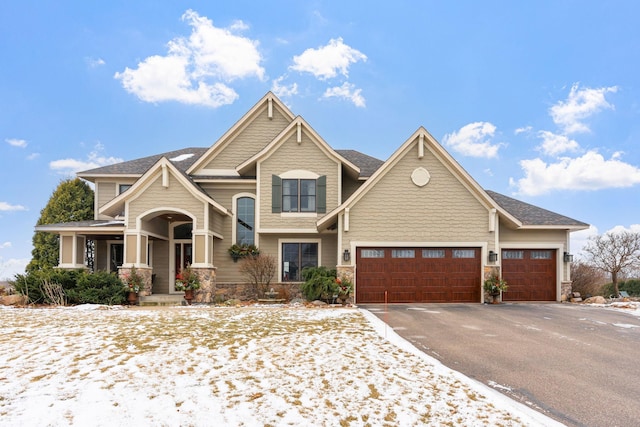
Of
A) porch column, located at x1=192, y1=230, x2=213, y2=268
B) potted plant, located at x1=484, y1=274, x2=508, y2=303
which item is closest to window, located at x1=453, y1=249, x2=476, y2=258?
potted plant, located at x1=484, y1=274, x2=508, y2=303

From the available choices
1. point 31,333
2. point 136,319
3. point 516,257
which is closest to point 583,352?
point 516,257

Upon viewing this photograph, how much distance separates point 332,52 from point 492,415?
55.1ft

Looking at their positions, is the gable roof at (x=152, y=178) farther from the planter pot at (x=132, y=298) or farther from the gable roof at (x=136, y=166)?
the planter pot at (x=132, y=298)

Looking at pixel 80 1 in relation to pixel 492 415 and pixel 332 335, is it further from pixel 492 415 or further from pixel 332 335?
pixel 492 415

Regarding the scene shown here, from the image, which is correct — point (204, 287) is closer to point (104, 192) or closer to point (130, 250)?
point (130, 250)

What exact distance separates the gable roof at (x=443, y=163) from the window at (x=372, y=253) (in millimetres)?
1686

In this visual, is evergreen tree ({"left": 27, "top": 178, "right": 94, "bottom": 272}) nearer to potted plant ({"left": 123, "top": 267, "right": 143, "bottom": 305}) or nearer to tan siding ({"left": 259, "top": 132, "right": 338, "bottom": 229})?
potted plant ({"left": 123, "top": 267, "right": 143, "bottom": 305})

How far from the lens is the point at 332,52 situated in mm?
18172

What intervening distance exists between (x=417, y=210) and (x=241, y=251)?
23.6ft

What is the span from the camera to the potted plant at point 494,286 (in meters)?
14.5

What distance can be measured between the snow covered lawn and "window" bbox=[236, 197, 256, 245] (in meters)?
8.05

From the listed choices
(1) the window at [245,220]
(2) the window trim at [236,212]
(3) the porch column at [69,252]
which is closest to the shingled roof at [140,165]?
(2) the window trim at [236,212]

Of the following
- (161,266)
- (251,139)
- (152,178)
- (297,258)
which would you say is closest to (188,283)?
(161,266)

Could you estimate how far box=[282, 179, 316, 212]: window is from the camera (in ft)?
54.1
